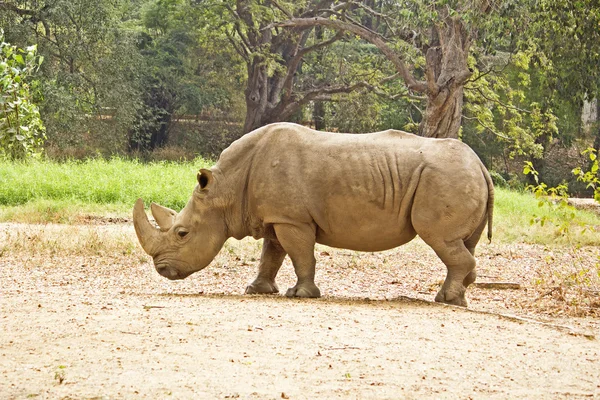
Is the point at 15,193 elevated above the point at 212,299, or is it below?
below

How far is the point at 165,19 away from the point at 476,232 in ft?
102

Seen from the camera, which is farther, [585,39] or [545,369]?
[585,39]

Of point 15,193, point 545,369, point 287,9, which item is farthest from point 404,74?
point 545,369

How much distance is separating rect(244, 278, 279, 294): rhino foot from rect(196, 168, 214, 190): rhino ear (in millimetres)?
1042

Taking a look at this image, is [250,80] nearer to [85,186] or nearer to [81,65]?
[81,65]

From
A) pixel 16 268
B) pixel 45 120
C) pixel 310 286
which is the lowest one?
pixel 45 120

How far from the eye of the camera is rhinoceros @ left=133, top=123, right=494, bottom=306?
8.13 meters

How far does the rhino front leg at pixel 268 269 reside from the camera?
8.78 m

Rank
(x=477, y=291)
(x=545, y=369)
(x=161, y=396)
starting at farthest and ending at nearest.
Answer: (x=477, y=291), (x=545, y=369), (x=161, y=396)

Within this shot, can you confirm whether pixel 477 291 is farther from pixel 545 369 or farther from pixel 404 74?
pixel 404 74

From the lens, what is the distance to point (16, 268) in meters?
10.1

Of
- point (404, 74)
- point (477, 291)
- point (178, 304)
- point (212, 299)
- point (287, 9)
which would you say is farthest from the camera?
point (287, 9)

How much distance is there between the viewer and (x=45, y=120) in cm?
3127

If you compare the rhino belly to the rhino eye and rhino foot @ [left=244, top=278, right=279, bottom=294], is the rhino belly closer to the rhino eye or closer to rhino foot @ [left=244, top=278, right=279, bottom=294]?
rhino foot @ [left=244, top=278, right=279, bottom=294]
